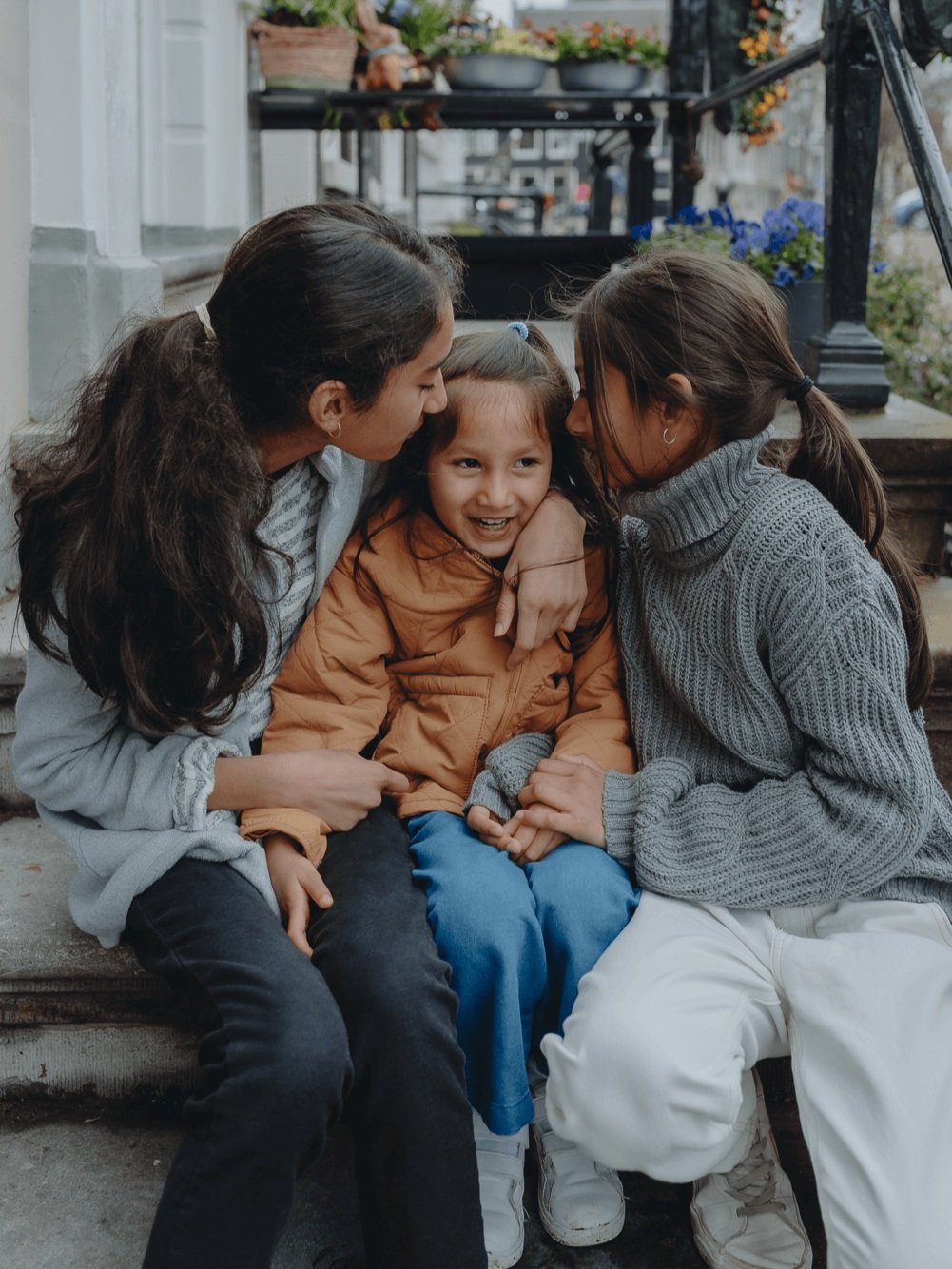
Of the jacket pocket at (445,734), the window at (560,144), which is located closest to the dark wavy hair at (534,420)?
the jacket pocket at (445,734)

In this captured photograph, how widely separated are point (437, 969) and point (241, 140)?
4.56m

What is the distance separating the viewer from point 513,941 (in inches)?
60.5

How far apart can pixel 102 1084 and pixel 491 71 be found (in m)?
4.52

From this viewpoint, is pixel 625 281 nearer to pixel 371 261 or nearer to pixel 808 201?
pixel 371 261

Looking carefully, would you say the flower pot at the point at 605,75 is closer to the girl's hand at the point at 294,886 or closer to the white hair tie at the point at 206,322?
the white hair tie at the point at 206,322

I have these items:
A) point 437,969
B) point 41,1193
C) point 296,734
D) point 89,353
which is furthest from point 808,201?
point 41,1193

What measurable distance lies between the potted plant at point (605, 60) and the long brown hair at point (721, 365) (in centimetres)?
393

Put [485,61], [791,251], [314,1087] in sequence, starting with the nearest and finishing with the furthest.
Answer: [314,1087] → [791,251] → [485,61]

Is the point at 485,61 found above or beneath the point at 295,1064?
above

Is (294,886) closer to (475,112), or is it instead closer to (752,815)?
(752,815)

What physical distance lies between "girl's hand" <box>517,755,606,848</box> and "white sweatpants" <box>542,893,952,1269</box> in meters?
0.14

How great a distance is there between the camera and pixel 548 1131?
1.70m

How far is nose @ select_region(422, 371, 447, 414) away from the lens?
1.67 meters

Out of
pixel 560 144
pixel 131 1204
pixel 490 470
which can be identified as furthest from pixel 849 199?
pixel 560 144
